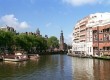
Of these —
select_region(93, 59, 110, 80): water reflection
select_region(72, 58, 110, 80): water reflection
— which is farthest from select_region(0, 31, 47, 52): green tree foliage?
select_region(93, 59, 110, 80): water reflection

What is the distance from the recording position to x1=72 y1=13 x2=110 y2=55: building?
13235cm

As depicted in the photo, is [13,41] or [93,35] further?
[13,41]

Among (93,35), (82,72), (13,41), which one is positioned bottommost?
(82,72)

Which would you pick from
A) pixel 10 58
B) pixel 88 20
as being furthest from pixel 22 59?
pixel 88 20

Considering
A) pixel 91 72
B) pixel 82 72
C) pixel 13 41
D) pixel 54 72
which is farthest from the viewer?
pixel 13 41

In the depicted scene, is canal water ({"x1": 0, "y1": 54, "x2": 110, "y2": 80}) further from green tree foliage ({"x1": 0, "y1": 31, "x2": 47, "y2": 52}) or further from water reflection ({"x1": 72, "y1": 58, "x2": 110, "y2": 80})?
green tree foliage ({"x1": 0, "y1": 31, "x2": 47, "y2": 52})

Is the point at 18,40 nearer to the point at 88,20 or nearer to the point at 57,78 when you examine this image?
the point at 88,20

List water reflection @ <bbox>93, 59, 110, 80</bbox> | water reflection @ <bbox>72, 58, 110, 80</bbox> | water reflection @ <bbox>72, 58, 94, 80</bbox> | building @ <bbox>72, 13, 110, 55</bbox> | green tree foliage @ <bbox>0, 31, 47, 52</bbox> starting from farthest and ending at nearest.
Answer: green tree foliage @ <bbox>0, 31, 47, 52</bbox> → building @ <bbox>72, 13, 110, 55</bbox> → water reflection @ <bbox>72, 58, 94, 80</bbox> → water reflection @ <bbox>72, 58, 110, 80</bbox> → water reflection @ <bbox>93, 59, 110, 80</bbox>

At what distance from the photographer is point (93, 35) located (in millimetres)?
141375

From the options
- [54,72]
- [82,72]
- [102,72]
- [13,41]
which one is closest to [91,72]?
[82,72]

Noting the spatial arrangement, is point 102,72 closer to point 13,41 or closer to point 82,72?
point 82,72

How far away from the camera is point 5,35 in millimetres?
140250

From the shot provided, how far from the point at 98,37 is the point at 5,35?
43.4 meters

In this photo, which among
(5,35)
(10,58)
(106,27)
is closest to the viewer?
(10,58)
